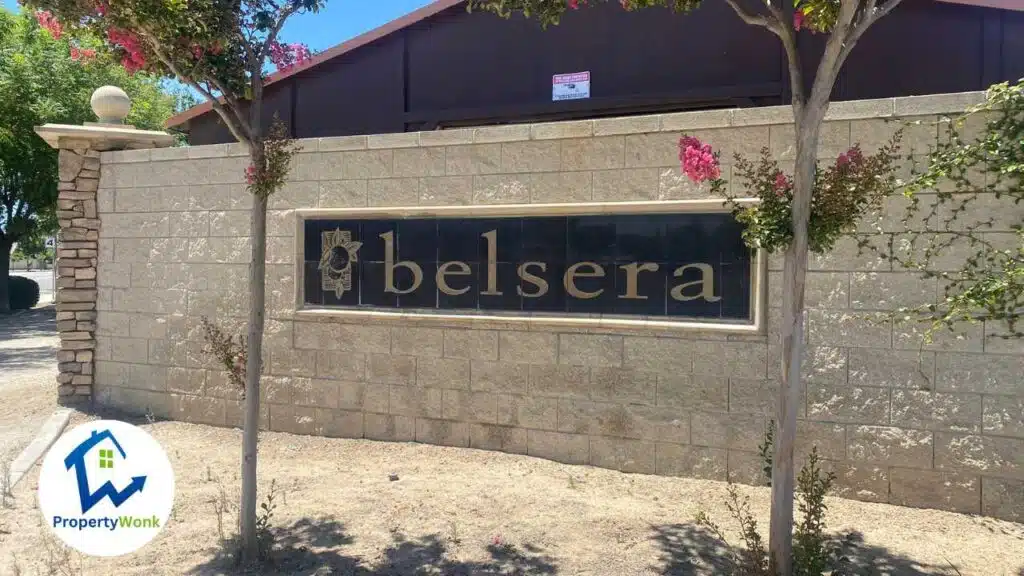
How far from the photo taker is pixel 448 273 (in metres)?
6.17

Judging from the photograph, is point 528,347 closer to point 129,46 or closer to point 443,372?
point 443,372

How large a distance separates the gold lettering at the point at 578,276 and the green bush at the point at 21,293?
20.5 metres

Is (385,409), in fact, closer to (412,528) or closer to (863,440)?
(412,528)

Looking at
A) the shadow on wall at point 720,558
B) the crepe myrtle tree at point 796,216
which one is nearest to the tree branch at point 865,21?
the crepe myrtle tree at point 796,216

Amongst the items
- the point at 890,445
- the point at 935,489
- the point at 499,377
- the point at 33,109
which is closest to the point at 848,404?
the point at 890,445

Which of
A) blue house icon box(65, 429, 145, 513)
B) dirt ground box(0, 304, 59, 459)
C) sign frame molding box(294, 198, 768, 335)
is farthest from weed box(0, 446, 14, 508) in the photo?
sign frame molding box(294, 198, 768, 335)

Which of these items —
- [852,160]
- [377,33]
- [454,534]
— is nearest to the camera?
[852,160]

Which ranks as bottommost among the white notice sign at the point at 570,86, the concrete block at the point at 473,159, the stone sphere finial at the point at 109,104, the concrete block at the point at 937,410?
the concrete block at the point at 937,410

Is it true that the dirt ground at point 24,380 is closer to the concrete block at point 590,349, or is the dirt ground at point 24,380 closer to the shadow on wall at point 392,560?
the shadow on wall at point 392,560

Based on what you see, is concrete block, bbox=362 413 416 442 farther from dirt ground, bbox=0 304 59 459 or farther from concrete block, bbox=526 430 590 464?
dirt ground, bbox=0 304 59 459

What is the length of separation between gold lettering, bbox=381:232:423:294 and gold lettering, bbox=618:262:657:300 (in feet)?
5.94

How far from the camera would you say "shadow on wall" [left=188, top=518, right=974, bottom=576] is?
13.0ft

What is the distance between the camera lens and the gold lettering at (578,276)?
5664 millimetres

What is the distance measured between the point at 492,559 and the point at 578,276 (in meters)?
2.37
